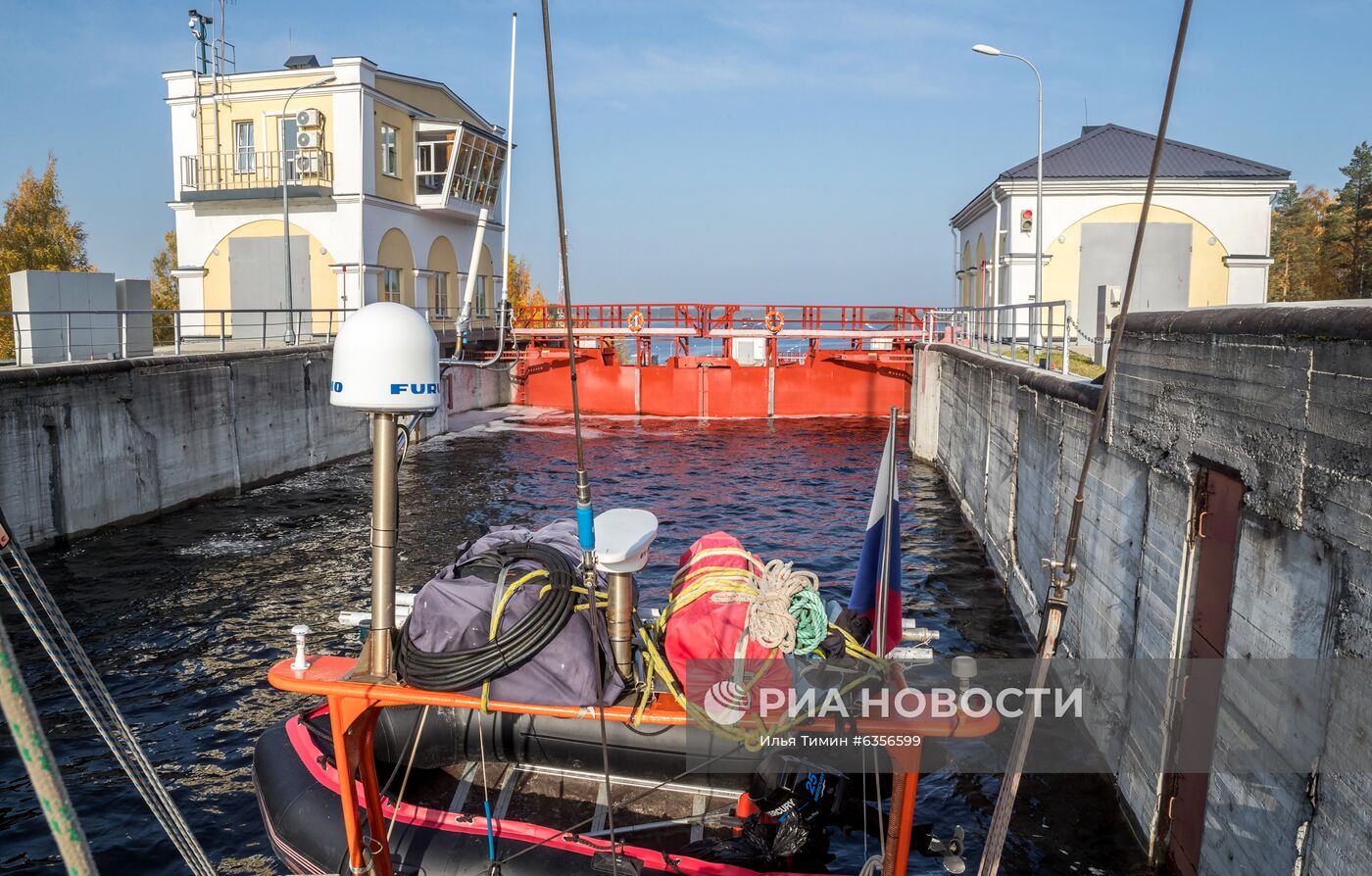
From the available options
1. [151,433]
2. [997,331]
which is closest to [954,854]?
[997,331]

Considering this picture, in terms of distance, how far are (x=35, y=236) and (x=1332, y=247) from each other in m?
61.7

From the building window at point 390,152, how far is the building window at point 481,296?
7424mm

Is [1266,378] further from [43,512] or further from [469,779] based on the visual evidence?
[43,512]

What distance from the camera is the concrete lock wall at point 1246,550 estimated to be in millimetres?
4625

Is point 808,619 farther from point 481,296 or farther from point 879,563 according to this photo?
point 481,296

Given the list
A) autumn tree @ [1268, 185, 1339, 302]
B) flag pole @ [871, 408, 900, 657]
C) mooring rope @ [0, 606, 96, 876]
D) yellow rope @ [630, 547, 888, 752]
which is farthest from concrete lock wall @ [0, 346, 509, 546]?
autumn tree @ [1268, 185, 1339, 302]

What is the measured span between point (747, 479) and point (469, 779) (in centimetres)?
1811

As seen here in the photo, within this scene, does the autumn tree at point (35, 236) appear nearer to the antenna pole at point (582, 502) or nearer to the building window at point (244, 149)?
the building window at point (244, 149)

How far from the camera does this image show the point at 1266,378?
5.65 m

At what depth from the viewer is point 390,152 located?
1337 inches

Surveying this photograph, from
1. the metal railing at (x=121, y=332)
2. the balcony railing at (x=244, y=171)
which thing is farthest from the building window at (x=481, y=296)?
the balcony railing at (x=244, y=171)

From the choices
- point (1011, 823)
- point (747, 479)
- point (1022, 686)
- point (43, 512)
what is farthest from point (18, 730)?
point (747, 479)

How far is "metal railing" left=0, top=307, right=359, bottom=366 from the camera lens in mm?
17484

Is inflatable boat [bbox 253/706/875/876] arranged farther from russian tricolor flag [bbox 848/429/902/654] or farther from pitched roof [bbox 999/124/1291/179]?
pitched roof [bbox 999/124/1291/179]
